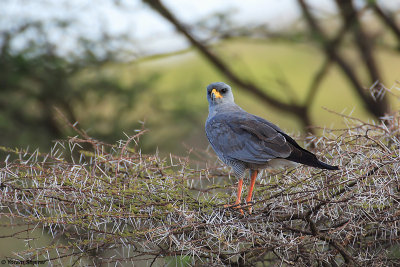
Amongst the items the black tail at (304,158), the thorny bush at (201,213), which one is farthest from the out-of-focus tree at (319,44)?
the thorny bush at (201,213)

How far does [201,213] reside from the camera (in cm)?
249

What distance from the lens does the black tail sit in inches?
98.0

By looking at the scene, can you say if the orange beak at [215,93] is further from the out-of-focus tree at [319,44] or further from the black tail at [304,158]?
the out-of-focus tree at [319,44]

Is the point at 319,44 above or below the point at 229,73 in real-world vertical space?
above

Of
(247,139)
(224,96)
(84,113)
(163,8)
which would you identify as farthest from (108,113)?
(247,139)

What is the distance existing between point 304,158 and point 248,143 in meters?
0.76

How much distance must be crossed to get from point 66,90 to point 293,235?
624cm

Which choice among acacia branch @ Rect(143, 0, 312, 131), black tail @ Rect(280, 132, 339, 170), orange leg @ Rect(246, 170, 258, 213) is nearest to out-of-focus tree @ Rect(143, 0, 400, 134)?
acacia branch @ Rect(143, 0, 312, 131)

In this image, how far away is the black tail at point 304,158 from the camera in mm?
2490

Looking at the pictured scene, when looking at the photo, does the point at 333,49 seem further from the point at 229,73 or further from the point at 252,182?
the point at 252,182

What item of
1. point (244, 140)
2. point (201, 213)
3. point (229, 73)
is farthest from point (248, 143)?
point (229, 73)

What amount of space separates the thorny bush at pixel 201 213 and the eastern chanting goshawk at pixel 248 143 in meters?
0.44

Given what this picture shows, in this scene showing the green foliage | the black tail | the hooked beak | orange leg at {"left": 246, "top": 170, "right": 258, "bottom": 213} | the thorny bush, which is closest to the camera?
the thorny bush

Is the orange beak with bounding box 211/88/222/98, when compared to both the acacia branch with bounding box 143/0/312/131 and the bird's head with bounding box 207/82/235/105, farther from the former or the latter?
the acacia branch with bounding box 143/0/312/131
